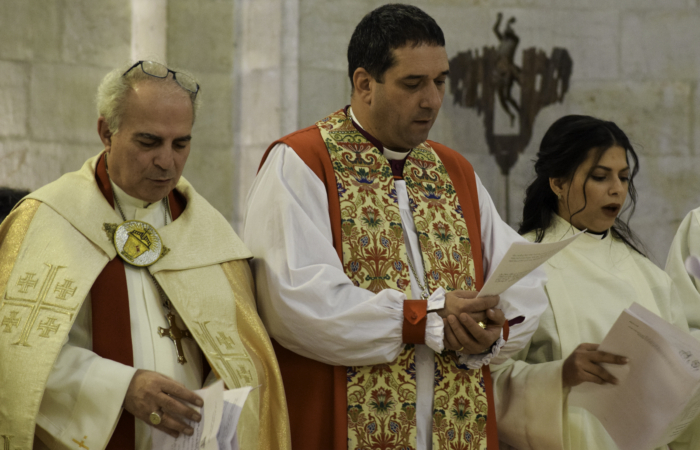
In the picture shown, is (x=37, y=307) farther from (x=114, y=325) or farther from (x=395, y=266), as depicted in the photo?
(x=395, y=266)

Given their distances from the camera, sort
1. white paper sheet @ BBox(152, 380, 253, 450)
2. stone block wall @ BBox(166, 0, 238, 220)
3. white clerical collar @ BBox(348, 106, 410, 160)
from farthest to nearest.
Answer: stone block wall @ BBox(166, 0, 238, 220) < white clerical collar @ BBox(348, 106, 410, 160) < white paper sheet @ BBox(152, 380, 253, 450)

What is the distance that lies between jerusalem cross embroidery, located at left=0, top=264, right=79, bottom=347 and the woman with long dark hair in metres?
1.79

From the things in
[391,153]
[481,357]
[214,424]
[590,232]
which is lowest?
[214,424]

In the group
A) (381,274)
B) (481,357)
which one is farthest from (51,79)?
(481,357)

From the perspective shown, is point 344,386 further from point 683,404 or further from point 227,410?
point 683,404

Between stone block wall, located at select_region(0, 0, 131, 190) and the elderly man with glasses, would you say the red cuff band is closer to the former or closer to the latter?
the elderly man with glasses

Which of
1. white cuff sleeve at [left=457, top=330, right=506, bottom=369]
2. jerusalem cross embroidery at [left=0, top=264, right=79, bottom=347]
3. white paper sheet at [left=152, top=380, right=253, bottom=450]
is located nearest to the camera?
white paper sheet at [left=152, top=380, right=253, bottom=450]

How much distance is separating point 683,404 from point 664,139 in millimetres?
3482

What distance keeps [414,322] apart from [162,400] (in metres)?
0.89

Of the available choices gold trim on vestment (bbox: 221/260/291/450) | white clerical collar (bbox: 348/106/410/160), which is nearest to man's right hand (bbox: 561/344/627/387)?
white clerical collar (bbox: 348/106/410/160)

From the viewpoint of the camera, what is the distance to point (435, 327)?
2.78m

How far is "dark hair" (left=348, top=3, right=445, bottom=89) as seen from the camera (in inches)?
121

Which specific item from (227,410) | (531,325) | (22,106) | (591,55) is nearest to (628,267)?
(531,325)

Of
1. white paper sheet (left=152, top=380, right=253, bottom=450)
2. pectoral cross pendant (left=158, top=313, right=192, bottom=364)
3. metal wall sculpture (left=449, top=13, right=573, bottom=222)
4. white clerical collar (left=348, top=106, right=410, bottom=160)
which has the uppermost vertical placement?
metal wall sculpture (left=449, top=13, right=573, bottom=222)
